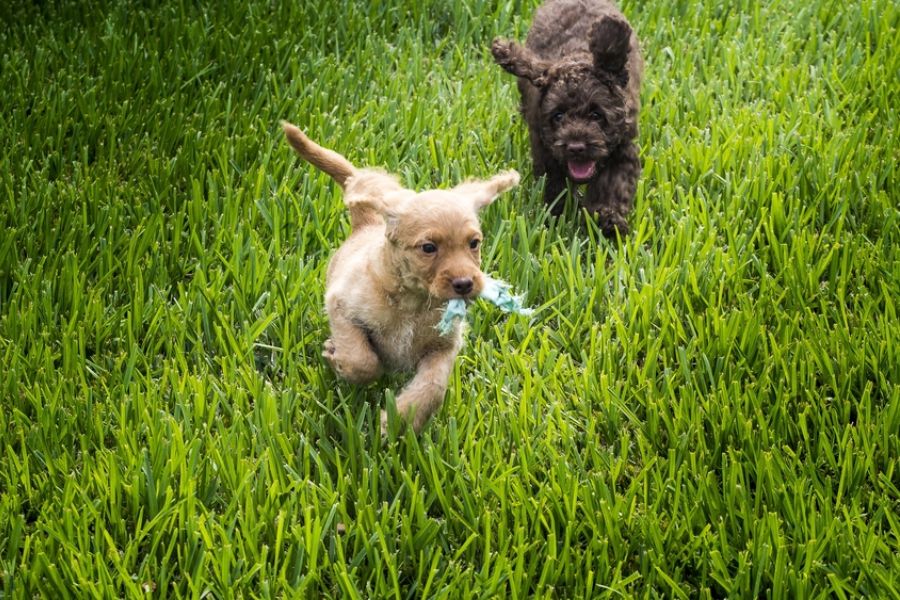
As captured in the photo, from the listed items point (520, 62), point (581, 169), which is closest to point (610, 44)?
point (520, 62)

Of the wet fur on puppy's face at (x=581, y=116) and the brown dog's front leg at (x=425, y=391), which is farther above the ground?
the wet fur on puppy's face at (x=581, y=116)

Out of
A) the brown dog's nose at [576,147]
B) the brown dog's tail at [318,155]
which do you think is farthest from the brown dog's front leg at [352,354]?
the brown dog's nose at [576,147]

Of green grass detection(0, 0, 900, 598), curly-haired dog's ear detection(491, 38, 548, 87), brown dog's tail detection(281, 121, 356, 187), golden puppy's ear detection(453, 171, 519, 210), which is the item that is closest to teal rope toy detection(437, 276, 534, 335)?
golden puppy's ear detection(453, 171, 519, 210)

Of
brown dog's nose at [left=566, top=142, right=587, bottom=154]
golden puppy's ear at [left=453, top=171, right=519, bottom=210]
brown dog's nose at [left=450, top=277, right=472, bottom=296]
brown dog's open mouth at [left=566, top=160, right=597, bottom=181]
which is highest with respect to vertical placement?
golden puppy's ear at [left=453, top=171, right=519, bottom=210]

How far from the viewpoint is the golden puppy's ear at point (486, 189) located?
4.03 meters

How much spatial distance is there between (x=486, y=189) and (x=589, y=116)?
1.24 metres

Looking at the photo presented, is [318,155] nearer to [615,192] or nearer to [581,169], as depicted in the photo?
[581,169]

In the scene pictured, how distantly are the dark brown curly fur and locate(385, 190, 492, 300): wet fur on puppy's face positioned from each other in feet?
4.77

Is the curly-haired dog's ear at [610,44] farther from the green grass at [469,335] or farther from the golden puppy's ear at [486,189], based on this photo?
the golden puppy's ear at [486,189]

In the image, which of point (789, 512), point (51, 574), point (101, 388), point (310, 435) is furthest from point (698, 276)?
point (51, 574)

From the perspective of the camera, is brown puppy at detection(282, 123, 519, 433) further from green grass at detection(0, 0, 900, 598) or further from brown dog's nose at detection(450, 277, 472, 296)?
green grass at detection(0, 0, 900, 598)

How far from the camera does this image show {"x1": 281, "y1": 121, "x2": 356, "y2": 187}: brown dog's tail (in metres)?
4.43

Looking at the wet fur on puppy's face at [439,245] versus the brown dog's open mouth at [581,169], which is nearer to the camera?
the wet fur on puppy's face at [439,245]

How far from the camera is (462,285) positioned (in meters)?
3.65
